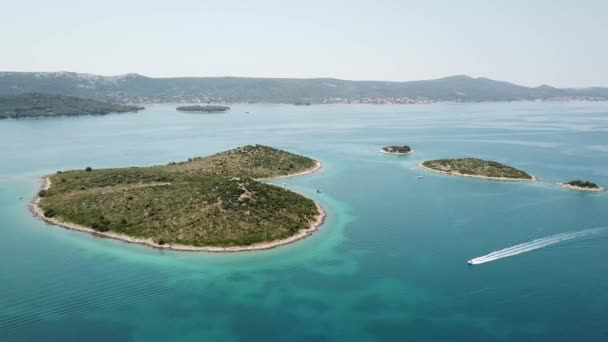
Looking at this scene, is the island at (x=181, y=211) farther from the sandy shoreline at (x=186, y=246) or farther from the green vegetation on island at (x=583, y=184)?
the green vegetation on island at (x=583, y=184)

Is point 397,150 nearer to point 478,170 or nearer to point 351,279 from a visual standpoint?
point 478,170

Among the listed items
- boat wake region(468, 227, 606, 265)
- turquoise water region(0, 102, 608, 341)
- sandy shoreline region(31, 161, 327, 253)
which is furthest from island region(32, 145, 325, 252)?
boat wake region(468, 227, 606, 265)

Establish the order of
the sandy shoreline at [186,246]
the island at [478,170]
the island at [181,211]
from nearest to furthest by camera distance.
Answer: the sandy shoreline at [186,246], the island at [181,211], the island at [478,170]

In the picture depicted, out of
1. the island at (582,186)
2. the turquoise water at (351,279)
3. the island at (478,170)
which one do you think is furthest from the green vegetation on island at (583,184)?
the island at (478,170)

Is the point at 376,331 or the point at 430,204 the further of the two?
the point at 430,204

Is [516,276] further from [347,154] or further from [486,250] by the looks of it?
[347,154]

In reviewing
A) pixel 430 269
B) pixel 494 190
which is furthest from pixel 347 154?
pixel 430 269
